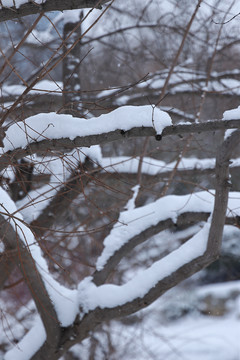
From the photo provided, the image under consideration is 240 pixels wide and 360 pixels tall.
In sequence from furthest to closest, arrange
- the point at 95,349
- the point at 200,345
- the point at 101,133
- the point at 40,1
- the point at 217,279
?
the point at 217,279 → the point at 200,345 → the point at 95,349 → the point at 101,133 → the point at 40,1

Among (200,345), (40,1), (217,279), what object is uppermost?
(217,279)

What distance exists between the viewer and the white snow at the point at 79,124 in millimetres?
1700

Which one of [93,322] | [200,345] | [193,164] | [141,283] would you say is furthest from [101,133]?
[200,345]

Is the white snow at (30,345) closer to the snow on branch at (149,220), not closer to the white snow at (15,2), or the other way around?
the snow on branch at (149,220)

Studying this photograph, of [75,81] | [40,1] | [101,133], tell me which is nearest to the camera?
[40,1]

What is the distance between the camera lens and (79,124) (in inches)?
71.6

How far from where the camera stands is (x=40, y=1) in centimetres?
161

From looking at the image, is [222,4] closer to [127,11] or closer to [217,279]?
[127,11]

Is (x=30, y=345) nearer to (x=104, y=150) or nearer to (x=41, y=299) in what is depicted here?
(x=41, y=299)

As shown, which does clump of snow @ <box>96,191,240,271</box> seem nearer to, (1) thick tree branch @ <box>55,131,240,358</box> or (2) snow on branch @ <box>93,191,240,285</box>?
(2) snow on branch @ <box>93,191,240,285</box>

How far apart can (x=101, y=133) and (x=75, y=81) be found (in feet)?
5.82

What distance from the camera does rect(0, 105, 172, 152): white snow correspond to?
1.70m

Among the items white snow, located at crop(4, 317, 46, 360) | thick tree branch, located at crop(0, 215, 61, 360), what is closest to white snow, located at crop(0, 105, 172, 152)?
thick tree branch, located at crop(0, 215, 61, 360)

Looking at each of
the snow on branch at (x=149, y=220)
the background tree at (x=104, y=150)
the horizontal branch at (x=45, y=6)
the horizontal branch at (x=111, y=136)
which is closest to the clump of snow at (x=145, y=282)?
the background tree at (x=104, y=150)
